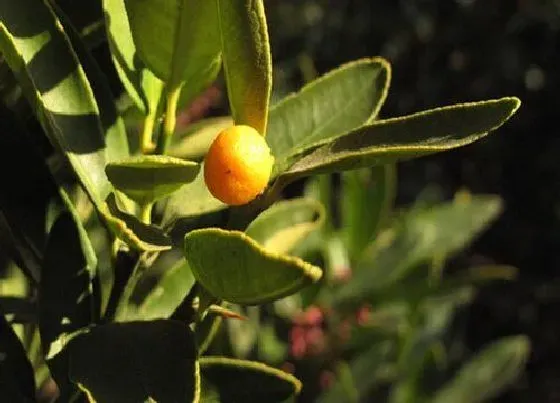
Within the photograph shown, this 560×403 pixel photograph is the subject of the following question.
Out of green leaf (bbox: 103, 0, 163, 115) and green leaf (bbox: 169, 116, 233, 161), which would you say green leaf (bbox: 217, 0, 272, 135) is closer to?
green leaf (bbox: 103, 0, 163, 115)

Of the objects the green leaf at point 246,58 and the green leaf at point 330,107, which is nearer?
the green leaf at point 246,58

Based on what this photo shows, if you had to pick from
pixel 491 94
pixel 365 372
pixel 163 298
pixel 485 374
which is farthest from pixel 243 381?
pixel 491 94

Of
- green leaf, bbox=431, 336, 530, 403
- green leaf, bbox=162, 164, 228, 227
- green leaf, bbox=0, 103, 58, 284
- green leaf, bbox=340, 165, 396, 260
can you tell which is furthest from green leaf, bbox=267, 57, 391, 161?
green leaf, bbox=431, 336, 530, 403

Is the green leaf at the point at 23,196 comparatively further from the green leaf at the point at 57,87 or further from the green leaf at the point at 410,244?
the green leaf at the point at 410,244

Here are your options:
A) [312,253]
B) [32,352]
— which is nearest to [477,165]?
[312,253]

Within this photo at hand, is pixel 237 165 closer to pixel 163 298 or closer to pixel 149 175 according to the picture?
pixel 149 175

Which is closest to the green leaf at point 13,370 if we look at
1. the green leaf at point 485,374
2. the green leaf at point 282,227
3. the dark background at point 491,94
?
the green leaf at point 282,227
